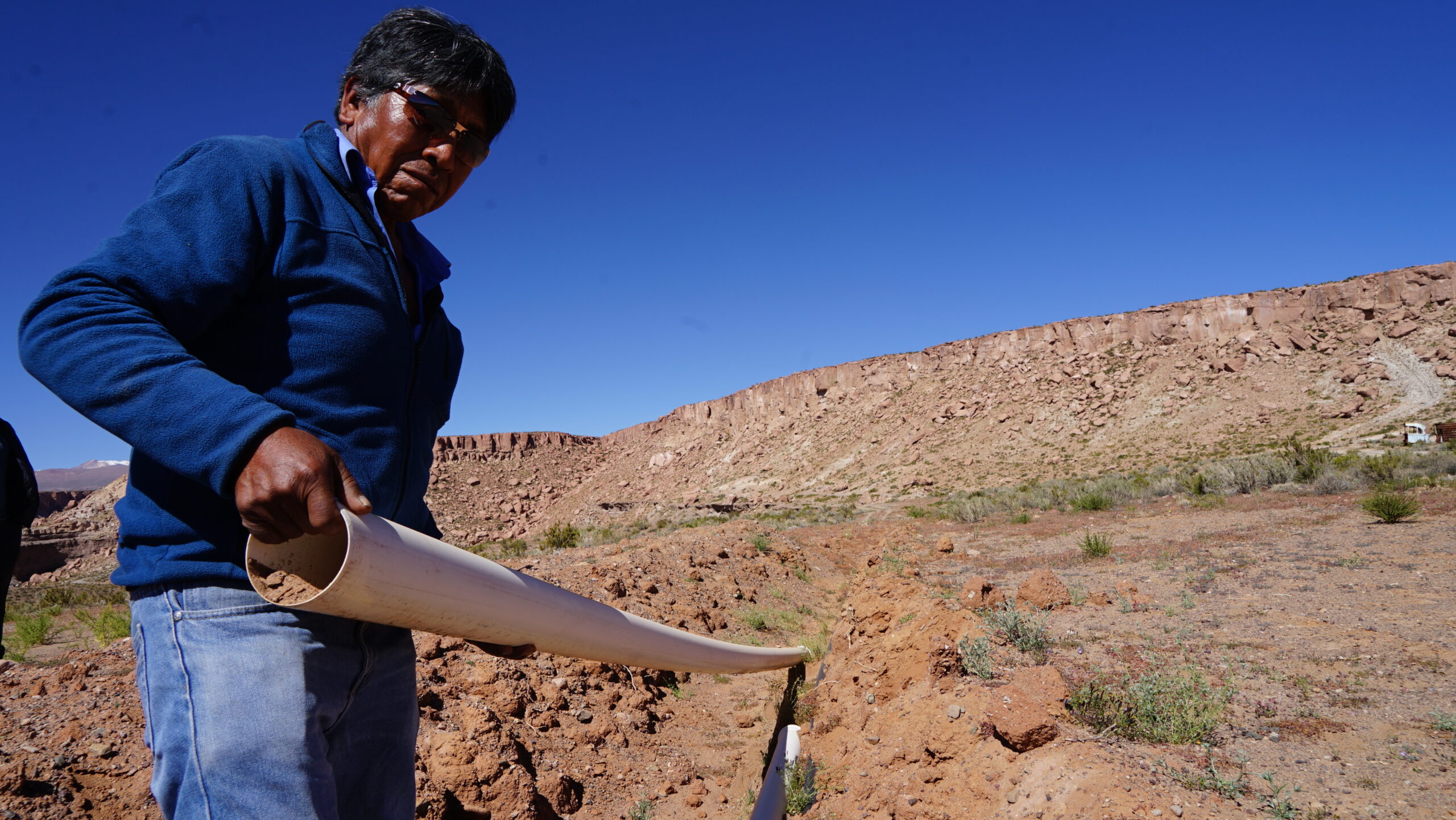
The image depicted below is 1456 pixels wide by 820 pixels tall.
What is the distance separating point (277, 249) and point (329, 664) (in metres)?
0.76

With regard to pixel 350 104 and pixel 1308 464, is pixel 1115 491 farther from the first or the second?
pixel 350 104

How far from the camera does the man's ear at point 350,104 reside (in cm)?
162

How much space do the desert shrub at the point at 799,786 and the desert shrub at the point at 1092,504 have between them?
14.3 meters

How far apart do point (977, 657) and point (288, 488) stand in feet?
14.1

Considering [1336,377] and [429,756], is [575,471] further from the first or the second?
[429,756]

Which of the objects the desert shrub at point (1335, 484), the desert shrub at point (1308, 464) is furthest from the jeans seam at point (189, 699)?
the desert shrub at point (1308, 464)

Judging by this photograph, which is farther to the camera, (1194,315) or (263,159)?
(1194,315)

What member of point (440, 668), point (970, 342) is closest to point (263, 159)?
point (440, 668)

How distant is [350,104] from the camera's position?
5.37ft

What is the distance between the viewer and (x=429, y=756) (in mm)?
3771

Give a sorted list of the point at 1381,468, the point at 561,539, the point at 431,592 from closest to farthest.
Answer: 1. the point at 431,592
2. the point at 1381,468
3. the point at 561,539

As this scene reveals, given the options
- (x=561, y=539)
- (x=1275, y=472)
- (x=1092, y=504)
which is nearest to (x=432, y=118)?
(x=1092, y=504)

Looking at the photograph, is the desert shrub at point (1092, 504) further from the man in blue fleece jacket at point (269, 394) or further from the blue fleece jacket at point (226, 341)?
the blue fleece jacket at point (226, 341)

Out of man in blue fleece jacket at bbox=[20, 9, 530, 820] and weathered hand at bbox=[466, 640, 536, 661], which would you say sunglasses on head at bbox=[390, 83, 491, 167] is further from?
weathered hand at bbox=[466, 640, 536, 661]
